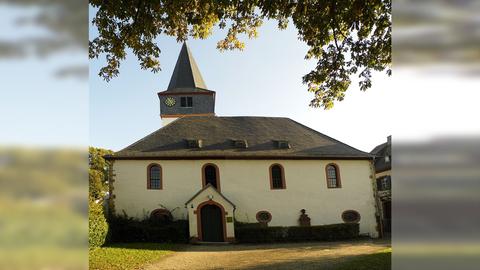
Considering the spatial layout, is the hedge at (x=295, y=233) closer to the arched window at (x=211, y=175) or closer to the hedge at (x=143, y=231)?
the arched window at (x=211, y=175)

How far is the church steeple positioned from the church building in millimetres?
18980

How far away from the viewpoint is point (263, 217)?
26.6 meters

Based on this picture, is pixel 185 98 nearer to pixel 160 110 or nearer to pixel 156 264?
pixel 160 110

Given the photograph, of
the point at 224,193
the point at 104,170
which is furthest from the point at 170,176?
the point at 104,170

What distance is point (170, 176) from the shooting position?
26.3 metres

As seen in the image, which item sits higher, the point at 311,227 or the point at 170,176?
the point at 170,176

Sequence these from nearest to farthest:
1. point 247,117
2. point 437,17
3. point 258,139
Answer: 1. point 437,17
2. point 258,139
3. point 247,117

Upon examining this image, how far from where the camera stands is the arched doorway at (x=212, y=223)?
25078mm

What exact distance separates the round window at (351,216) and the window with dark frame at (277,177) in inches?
203

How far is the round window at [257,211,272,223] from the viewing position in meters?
26.5

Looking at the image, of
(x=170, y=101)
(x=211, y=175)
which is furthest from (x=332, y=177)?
(x=170, y=101)

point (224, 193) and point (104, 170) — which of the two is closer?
point (224, 193)

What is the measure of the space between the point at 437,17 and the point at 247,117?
110ft

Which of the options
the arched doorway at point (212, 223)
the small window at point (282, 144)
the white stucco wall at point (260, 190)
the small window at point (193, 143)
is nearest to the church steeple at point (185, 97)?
the small window at point (193, 143)
